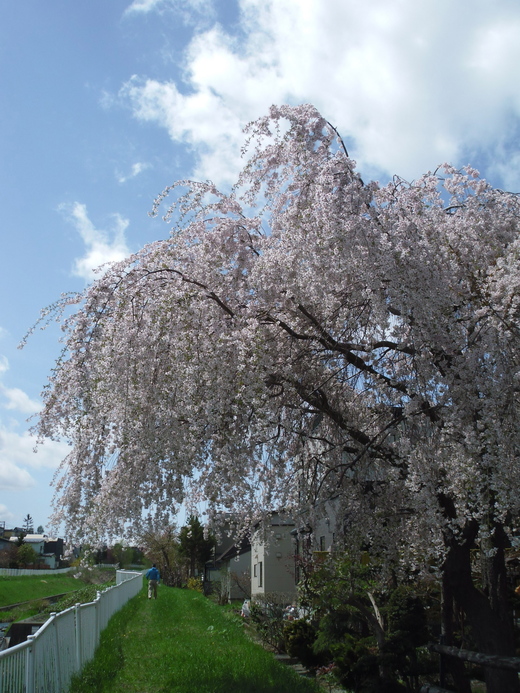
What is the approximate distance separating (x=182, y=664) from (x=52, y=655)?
500cm

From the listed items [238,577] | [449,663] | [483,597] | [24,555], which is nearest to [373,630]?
[449,663]

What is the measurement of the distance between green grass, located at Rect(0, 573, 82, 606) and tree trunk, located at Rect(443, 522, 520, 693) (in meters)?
45.8

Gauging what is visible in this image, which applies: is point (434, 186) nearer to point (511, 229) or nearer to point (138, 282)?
point (511, 229)

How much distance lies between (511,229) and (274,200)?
3.16 metres

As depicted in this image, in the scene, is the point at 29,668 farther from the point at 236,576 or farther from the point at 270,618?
the point at 236,576

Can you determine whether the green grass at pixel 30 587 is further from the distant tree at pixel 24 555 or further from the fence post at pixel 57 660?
the fence post at pixel 57 660

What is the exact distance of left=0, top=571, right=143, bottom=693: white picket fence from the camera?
16.4 ft

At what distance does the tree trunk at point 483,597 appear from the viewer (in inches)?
275

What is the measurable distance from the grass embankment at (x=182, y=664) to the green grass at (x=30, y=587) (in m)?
34.8

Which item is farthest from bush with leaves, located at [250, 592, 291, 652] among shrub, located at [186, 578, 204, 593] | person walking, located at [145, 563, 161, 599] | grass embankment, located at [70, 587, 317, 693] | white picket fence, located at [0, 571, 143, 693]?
shrub, located at [186, 578, 204, 593]

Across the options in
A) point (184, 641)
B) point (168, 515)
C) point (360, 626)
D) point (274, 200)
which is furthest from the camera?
point (184, 641)

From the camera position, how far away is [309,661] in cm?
1212

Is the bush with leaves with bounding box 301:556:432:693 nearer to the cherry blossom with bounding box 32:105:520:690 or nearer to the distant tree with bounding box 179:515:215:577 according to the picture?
the cherry blossom with bounding box 32:105:520:690

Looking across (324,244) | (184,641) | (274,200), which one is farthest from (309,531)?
(184,641)
